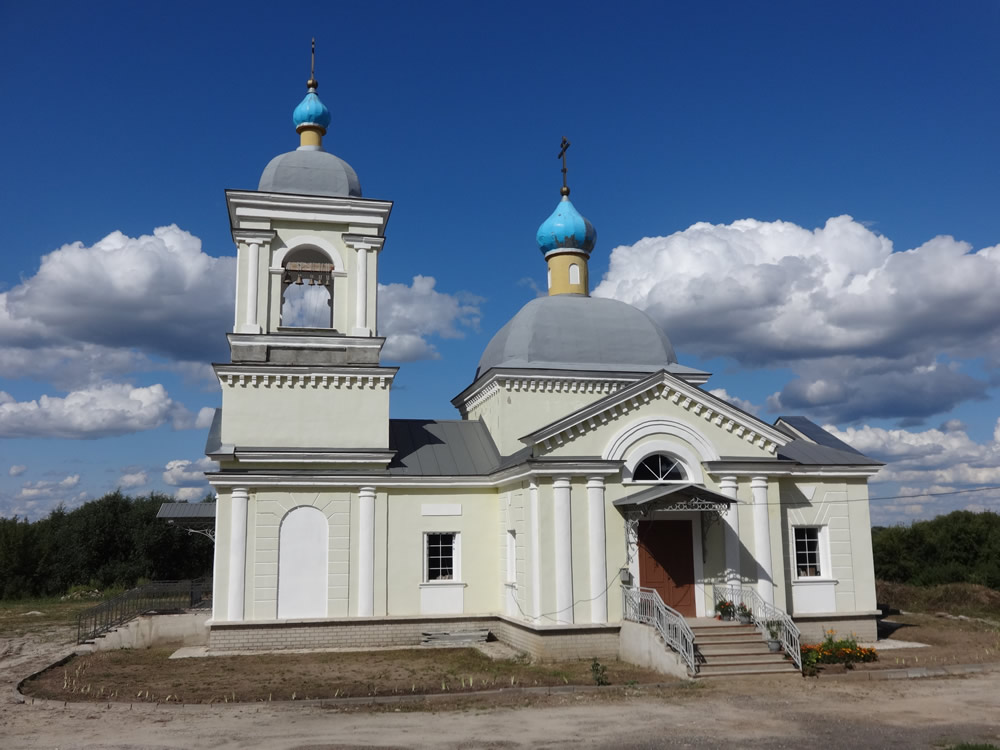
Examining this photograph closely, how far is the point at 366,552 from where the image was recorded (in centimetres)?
1911

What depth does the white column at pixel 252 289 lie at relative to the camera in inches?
774

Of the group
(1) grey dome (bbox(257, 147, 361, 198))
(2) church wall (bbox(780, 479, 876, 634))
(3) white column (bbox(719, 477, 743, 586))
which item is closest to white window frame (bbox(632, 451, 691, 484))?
(3) white column (bbox(719, 477, 743, 586))

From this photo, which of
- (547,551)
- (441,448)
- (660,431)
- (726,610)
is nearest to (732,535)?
(726,610)

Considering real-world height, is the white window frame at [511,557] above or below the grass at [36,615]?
above

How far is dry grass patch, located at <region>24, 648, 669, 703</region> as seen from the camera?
522 inches

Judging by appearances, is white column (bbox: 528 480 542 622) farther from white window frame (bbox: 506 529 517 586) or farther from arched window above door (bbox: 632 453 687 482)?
arched window above door (bbox: 632 453 687 482)

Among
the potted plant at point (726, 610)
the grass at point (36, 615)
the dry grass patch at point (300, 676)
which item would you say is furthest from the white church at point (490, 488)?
the grass at point (36, 615)

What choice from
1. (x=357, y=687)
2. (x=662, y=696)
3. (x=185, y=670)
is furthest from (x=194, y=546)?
(x=662, y=696)

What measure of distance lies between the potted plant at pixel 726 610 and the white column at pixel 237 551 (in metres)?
10.0

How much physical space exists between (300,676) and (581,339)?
427 inches

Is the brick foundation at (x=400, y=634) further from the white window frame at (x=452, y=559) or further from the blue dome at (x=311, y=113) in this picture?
the blue dome at (x=311, y=113)

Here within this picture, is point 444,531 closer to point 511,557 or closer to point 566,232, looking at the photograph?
point 511,557

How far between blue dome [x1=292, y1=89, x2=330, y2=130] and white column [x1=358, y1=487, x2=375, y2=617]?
10.0 metres

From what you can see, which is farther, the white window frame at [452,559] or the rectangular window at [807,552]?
the white window frame at [452,559]
